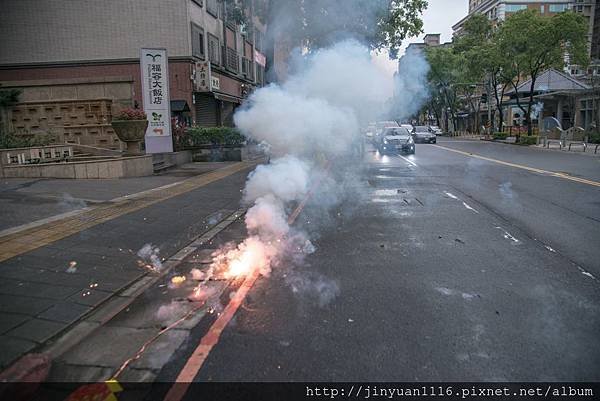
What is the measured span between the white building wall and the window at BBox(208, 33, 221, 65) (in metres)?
3.03

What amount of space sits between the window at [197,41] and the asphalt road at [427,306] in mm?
19112

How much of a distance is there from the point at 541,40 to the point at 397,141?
15.0 meters

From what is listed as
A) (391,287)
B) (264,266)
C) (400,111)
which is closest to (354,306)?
(391,287)

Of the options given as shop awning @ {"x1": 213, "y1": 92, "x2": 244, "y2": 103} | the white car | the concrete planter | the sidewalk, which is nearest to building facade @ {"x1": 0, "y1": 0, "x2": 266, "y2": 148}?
shop awning @ {"x1": 213, "y1": 92, "x2": 244, "y2": 103}

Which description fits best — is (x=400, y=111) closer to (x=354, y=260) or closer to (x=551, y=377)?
(x=354, y=260)

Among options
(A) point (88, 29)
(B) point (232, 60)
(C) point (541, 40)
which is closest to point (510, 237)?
(A) point (88, 29)

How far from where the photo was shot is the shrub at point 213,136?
21.2m

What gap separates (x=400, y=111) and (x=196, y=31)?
11.8 meters

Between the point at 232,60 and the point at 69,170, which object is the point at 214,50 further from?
the point at 69,170

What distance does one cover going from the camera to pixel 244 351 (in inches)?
148

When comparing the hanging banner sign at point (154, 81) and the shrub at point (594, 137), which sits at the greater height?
the hanging banner sign at point (154, 81)

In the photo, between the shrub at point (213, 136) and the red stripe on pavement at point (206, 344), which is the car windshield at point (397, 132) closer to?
the shrub at point (213, 136)

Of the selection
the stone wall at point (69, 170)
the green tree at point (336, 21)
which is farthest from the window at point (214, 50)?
the stone wall at point (69, 170)

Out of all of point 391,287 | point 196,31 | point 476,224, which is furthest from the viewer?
point 196,31
